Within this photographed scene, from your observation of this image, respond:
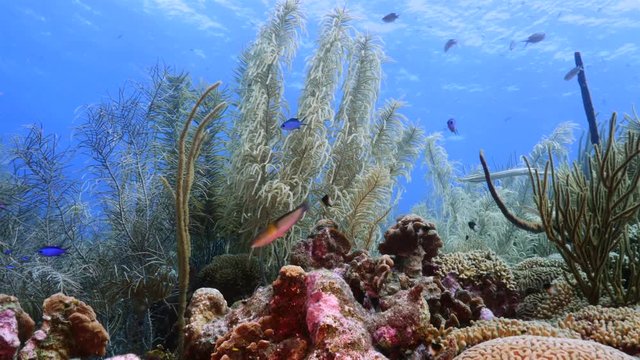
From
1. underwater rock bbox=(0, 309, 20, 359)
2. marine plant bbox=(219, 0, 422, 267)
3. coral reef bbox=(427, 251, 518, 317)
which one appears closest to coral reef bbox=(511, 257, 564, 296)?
coral reef bbox=(427, 251, 518, 317)

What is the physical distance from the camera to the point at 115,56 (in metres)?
59.6

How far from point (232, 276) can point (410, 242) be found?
2.47 m

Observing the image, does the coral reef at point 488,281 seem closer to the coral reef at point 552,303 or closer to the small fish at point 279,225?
the coral reef at point 552,303

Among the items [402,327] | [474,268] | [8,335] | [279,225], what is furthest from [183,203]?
[474,268]

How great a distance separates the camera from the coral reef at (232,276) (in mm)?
5383

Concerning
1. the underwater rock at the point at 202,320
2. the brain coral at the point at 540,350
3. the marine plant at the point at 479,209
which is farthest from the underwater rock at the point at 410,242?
the marine plant at the point at 479,209

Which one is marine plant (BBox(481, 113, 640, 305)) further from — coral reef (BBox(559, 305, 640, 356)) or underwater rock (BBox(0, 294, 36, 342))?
underwater rock (BBox(0, 294, 36, 342))

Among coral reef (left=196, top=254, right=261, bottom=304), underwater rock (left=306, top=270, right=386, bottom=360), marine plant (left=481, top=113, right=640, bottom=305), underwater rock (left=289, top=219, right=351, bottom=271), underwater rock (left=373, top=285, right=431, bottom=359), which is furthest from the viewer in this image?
coral reef (left=196, top=254, right=261, bottom=304)

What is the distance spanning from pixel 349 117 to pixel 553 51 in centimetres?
3888

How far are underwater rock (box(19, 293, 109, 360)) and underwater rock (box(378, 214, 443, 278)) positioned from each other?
2.84 metres

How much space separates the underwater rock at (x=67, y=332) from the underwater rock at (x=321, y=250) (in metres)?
1.85

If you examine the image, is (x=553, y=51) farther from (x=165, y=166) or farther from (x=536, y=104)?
(x=165, y=166)

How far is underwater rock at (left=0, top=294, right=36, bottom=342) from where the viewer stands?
3045 mm

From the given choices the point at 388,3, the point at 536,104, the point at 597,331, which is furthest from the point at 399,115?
the point at 536,104
